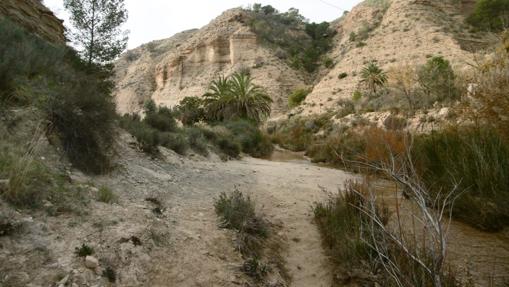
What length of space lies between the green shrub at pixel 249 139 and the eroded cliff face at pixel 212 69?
1745 centimetres

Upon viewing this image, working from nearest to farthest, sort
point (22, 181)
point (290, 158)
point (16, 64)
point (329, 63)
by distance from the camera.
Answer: point (22, 181) → point (16, 64) → point (290, 158) → point (329, 63)

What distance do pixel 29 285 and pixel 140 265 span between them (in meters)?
0.87

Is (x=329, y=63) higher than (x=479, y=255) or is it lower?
higher

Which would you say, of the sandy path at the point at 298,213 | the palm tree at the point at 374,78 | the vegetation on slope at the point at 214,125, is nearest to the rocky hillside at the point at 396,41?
the palm tree at the point at 374,78

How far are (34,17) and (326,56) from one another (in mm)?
37948

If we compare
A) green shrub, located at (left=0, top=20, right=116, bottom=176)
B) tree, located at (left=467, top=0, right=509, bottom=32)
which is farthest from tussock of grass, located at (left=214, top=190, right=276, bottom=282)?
tree, located at (left=467, top=0, right=509, bottom=32)

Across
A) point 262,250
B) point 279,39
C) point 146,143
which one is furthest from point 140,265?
point 279,39

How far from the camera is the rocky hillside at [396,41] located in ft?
98.2

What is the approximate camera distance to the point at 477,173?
407 cm

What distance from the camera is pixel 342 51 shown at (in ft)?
134

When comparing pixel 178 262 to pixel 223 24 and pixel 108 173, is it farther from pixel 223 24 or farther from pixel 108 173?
pixel 223 24

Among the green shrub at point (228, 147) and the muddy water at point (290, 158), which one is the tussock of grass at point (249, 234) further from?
the muddy water at point (290, 158)

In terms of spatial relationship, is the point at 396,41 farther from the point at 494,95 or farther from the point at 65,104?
the point at 65,104

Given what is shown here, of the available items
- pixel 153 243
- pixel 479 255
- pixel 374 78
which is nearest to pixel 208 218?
pixel 153 243
